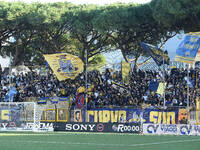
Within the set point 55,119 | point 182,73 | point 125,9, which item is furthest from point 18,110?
point 125,9

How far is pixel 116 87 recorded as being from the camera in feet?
139

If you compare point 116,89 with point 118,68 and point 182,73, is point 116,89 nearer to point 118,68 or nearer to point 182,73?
point 118,68

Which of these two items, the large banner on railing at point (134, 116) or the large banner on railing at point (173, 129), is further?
the large banner on railing at point (134, 116)

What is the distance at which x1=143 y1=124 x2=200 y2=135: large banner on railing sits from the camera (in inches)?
1135

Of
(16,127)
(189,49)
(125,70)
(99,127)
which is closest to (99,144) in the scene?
(99,127)

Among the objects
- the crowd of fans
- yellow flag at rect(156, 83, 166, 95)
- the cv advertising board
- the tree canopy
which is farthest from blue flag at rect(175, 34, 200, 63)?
the tree canopy

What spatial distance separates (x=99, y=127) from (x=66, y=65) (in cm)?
1018

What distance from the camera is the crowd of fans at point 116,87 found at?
38531 mm

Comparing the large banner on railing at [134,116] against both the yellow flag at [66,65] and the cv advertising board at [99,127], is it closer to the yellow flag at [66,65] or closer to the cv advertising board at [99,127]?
the cv advertising board at [99,127]

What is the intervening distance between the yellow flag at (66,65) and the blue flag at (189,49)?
11.0m

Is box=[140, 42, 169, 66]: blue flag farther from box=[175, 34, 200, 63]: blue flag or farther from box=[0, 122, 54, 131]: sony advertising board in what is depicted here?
box=[0, 122, 54, 131]: sony advertising board

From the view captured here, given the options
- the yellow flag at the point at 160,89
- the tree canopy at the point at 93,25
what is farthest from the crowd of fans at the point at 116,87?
the tree canopy at the point at 93,25

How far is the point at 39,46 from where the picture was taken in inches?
2208

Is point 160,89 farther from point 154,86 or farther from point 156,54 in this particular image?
point 156,54
